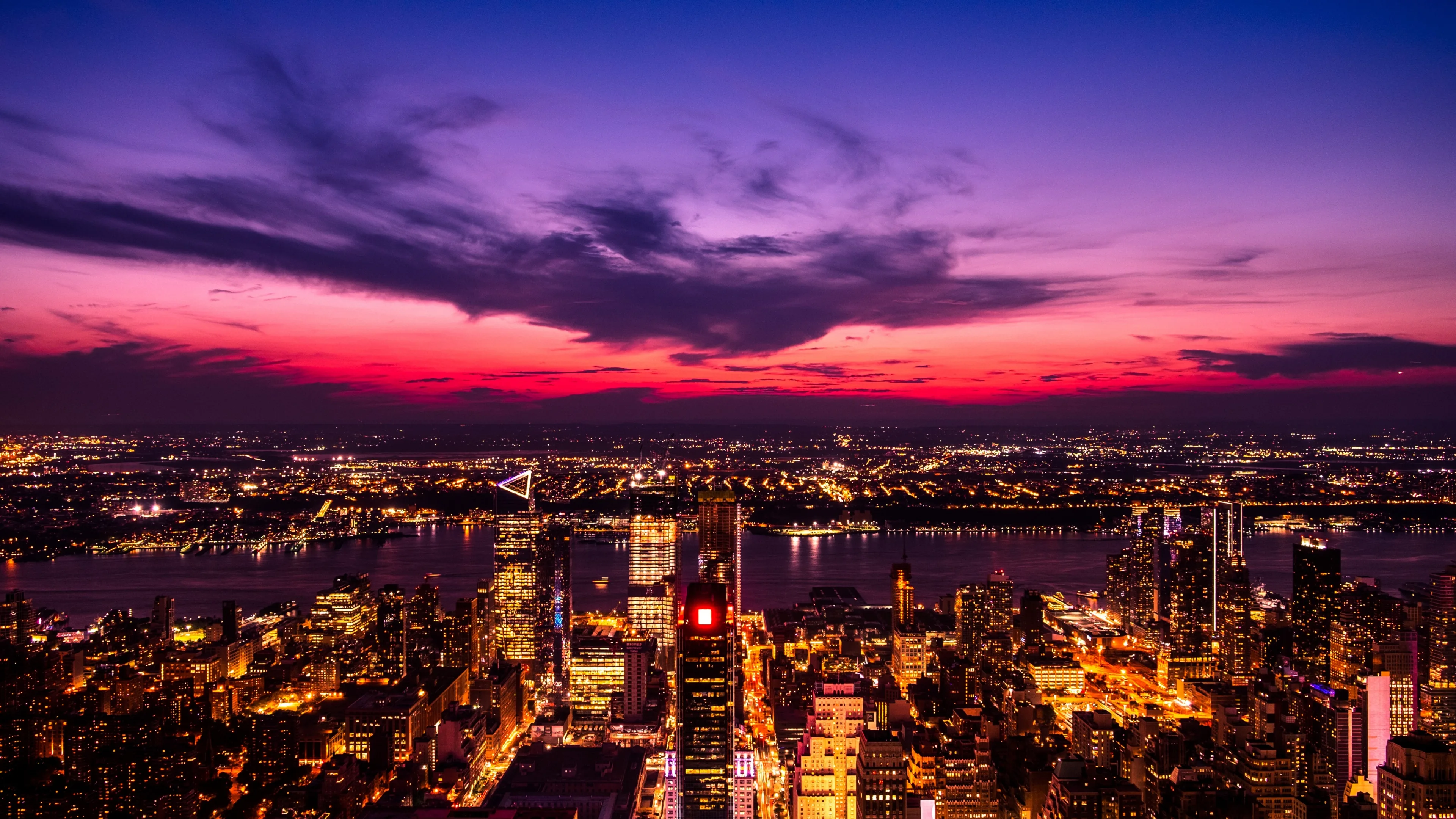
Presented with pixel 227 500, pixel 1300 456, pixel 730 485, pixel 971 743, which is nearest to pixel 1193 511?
pixel 1300 456

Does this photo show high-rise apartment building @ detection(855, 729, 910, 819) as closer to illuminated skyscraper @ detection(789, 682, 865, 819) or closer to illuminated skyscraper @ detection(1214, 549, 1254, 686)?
illuminated skyscraper @ detection(789, 682, 865, 819)

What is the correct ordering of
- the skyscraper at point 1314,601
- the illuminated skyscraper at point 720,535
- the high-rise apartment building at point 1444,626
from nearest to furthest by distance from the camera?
the high-rise apartment building at point 1444,626 < the skyscraper at point 1314,601 < the illuminated skyscraper at point 720,535

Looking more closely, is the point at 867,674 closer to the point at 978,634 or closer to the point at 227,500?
the point at 978,634

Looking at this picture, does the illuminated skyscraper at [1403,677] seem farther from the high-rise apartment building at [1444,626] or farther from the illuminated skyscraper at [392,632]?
the illuminated skyscraper at [392,632]

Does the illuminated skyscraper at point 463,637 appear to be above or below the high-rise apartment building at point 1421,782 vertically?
below

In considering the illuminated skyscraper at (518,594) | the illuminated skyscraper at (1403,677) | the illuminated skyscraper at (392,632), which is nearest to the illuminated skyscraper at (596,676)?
the illuminated skyscraper at (518,594)
